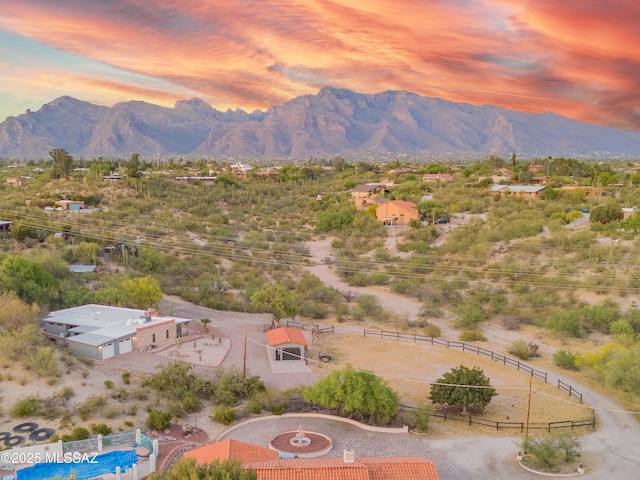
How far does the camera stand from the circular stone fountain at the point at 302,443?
60.8ft

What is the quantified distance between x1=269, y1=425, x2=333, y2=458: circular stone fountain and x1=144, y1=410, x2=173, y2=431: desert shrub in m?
3.91

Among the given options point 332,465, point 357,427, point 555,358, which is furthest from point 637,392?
point 332,465

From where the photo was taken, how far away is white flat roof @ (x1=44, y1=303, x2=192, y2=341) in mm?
28516

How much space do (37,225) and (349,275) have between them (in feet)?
95.6

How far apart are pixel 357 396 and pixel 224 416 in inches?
203

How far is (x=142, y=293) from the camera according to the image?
34.2 meters

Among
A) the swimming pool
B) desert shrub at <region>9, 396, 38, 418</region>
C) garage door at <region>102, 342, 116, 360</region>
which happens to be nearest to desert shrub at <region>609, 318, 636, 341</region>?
the swimming pool

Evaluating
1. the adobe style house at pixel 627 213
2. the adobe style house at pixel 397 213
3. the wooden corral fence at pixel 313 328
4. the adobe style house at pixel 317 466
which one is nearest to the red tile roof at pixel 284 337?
the wooden corral fence at pixel 313 328

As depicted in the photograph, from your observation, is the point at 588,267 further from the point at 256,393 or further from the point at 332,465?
the point at 332,465

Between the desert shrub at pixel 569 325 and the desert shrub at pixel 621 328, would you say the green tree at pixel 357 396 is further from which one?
the desert shrub at pixel 621 328

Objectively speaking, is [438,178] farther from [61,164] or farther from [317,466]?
[317,466]

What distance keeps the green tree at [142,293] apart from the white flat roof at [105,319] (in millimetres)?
1109

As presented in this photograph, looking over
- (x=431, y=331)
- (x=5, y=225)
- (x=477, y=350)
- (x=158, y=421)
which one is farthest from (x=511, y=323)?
(x=5, y=225)

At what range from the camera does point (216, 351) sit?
2892 cm
